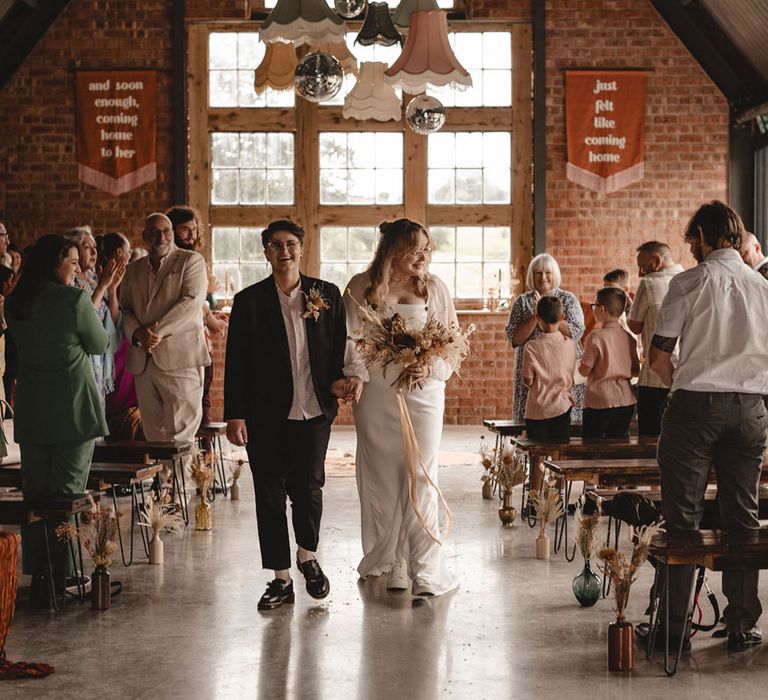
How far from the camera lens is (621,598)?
4320mm

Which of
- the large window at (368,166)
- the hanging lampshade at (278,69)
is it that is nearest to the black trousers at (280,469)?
the hanging lampshade at (278,69)

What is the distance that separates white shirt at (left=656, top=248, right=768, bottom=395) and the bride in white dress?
4.30ft

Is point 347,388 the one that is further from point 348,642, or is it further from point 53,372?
point 53,372

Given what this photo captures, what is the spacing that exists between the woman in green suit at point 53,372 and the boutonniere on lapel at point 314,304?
0.95m

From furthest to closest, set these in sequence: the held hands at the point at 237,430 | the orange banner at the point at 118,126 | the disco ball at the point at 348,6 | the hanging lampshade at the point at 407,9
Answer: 1. the orange banner at the point at 118,126
2. the disco ball at the point at 348,6
3. the hanging lampshade at the point at 407,9
4. the held hands at the point at 237,430

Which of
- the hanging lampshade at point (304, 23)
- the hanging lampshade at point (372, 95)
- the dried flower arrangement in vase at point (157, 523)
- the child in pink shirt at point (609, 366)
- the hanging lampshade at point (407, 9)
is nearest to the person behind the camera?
the dried flower arrangement in vase at point (157, 523)

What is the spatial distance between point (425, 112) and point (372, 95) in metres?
0.67

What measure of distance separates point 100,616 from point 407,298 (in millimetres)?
1990

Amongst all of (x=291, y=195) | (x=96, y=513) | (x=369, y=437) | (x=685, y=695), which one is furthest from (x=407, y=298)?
(x=291, y=195)

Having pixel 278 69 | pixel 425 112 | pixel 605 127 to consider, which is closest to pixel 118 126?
pixel 278 69

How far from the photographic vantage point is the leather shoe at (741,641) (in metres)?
4.51

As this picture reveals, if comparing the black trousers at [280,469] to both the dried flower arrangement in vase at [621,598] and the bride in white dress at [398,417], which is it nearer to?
the bride in white dress at [398,417]

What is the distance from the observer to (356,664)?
4.34 m

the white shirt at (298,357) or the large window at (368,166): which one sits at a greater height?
the large window at (368,166)
